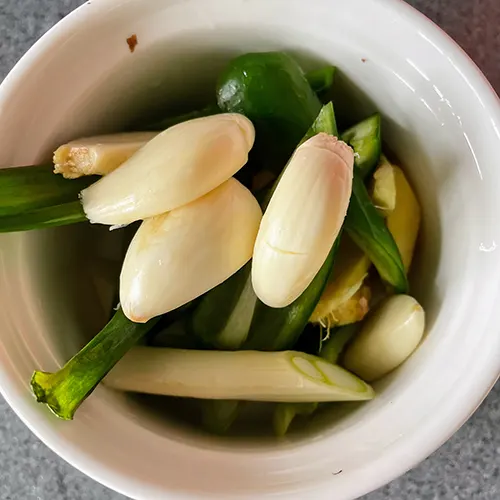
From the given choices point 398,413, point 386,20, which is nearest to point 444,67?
point 386,20

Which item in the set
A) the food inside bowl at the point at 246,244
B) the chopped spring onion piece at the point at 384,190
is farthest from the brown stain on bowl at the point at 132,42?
the chopped spring onion piece at the point at 384,190

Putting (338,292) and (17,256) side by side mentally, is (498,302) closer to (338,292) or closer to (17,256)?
(338,292)

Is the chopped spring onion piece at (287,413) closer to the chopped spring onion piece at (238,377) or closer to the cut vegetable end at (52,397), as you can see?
the chopped spring onion piece at (238,377)

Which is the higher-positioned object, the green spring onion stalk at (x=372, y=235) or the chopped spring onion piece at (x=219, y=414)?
the green spring onion stalk at (x=372, y=235)

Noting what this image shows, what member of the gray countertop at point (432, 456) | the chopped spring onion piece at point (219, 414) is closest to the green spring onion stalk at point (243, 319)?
the chopped spring onion piece at point (219, 414)

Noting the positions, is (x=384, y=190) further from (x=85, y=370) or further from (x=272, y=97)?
(x=85, y=370)

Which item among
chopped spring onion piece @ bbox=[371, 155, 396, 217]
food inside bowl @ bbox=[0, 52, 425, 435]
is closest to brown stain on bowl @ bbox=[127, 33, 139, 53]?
food inside bowl @ bbox=[0, 52, 425, 435]

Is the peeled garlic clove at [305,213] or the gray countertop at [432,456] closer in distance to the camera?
the peeled garlic clove at [305,213]
